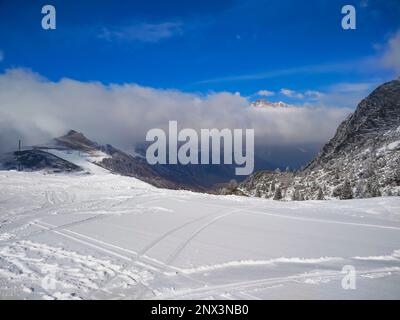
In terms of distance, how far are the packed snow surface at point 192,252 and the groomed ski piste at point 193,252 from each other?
0.04 meters

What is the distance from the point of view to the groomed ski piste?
376 inches

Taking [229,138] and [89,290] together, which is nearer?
[89,290]

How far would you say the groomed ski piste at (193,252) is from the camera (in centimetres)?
955

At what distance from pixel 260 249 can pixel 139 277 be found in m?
5.61

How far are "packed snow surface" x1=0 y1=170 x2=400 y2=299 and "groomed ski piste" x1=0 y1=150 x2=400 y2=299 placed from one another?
0.04 meters

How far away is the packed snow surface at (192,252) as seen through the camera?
9.56 m

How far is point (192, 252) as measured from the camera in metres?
13.1

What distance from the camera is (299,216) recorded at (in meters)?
22.5

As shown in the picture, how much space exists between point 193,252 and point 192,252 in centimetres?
4

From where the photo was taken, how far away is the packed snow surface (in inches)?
376

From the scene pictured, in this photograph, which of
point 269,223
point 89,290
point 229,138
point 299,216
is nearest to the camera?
point 89,290

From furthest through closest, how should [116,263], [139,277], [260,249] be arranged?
[260,249] → [116,263] → [139,277]

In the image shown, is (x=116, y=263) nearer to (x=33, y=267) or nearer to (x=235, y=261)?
(x=33, y=267)

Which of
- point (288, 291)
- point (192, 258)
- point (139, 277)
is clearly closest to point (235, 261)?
point (192, 258)
